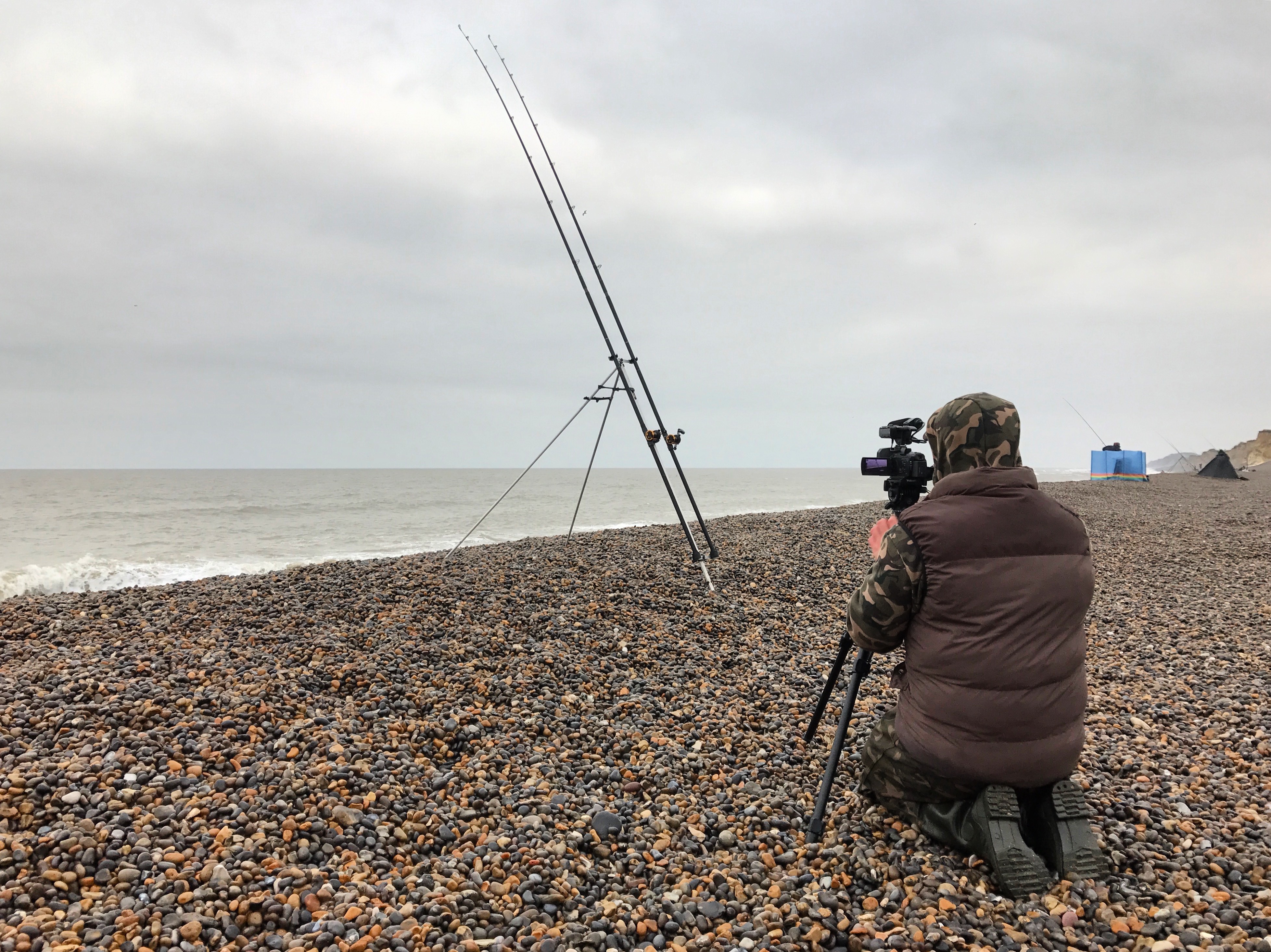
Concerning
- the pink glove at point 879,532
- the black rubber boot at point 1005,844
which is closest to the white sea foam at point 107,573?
the pink glove at point 879,532

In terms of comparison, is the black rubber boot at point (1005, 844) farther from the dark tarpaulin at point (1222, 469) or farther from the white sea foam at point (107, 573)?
the dark tarpaulin at point (1222, 469)

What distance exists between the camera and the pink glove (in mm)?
2797

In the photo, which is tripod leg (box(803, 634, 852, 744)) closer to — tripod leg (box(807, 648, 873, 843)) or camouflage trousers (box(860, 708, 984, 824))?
tripod leg (box(807, 648, 873, 843))

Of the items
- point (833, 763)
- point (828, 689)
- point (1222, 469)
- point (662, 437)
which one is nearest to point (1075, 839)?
point (833, 763)

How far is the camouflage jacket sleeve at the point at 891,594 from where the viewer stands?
2600mm

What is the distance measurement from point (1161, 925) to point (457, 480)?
73.4 meters

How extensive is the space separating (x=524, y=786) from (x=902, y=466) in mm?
2494

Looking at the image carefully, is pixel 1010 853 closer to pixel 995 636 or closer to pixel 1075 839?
pixel 1075 839

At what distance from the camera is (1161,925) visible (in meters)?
2.33

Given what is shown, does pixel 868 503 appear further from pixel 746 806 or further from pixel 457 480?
pixel 457 480

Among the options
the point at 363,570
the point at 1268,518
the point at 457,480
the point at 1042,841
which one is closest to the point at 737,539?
the point at 363,570

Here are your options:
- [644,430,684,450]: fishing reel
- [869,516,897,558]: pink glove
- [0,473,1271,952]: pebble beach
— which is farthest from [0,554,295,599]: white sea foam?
[869,516,897,558]: pink glove

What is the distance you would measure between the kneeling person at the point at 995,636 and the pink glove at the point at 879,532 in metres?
0.05

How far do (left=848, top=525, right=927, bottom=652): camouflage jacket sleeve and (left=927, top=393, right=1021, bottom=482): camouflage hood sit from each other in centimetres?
37
